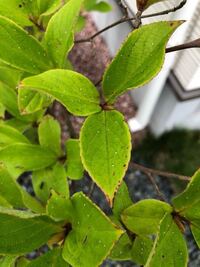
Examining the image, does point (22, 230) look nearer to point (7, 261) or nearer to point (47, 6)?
point (7, 261)

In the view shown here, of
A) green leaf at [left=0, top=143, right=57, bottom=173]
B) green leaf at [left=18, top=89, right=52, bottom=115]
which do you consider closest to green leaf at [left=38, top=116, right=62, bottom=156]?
green leaf at [left=0, top=143, right=57, bottom=173]

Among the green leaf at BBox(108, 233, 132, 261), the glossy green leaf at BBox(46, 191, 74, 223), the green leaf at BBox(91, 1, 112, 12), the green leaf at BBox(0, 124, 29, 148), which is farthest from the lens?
the green leaf at BBox(91, 1, 112, 12)

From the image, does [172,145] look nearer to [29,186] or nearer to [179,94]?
[179,94]

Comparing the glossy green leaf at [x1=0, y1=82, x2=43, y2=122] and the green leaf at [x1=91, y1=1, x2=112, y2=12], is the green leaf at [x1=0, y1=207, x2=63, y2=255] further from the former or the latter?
the green leaf at [x1=91, y1=1, x2=112, y2=12]

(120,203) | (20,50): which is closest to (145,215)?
(120,203)

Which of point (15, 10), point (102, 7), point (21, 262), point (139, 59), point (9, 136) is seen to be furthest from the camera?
point (102, 7)

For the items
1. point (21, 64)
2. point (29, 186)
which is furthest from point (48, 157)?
point (29, 186)
